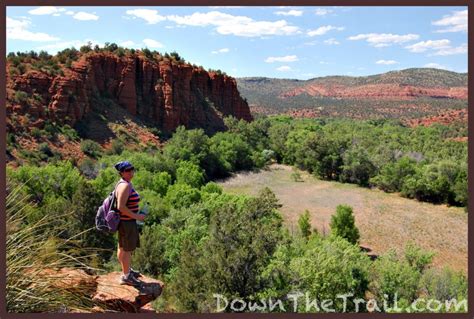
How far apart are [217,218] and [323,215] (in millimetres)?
20240

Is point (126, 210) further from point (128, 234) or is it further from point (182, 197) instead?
point (182, 197)

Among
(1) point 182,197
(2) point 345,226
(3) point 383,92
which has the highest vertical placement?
(3) point 383,92

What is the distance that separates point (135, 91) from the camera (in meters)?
53.6

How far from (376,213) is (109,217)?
32.9 meters

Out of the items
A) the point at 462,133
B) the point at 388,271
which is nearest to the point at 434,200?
the point at 388,271

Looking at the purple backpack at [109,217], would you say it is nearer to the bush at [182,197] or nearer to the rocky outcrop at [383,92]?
the bush at [182,197]

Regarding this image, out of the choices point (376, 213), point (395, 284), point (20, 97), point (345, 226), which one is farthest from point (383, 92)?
point (395, 284)

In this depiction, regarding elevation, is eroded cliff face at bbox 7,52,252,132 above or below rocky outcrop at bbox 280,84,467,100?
below

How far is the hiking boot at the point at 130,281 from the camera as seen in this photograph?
22.1 ft

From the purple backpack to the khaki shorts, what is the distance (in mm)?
153

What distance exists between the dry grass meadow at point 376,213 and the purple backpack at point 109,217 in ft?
77.6

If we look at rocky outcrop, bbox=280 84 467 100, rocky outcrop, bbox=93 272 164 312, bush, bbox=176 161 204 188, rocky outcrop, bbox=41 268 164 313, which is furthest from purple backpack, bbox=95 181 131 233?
rocky outcrop, bbox=280 84 467 100

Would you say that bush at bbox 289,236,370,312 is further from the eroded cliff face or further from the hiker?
the eroded cliff face

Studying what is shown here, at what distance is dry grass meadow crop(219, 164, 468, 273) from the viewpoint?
28844 mm
